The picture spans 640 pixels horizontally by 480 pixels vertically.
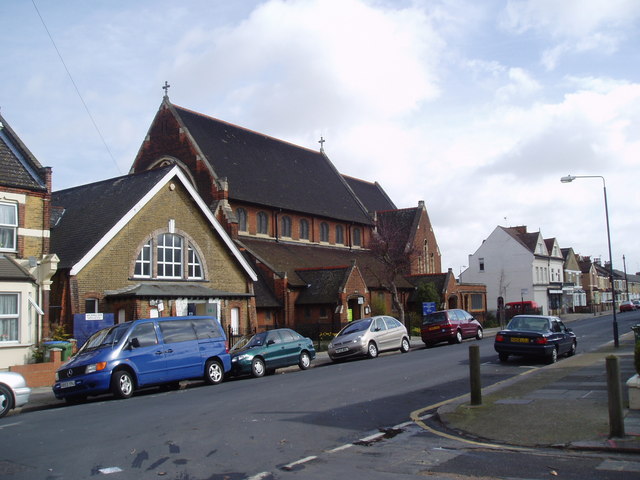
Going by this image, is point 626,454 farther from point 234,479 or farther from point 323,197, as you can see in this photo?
point 323,197

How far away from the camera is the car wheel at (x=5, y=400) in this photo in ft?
42.4

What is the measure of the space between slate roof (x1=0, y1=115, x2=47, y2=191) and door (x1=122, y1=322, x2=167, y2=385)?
26.5 feet

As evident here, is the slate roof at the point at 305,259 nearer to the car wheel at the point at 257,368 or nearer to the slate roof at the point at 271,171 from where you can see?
the slate roof at the point at 271,171

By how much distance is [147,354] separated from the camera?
16.1m

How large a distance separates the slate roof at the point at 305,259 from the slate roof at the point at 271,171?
2.51m

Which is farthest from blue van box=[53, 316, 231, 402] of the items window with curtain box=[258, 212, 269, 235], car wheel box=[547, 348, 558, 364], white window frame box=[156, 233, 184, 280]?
window with curtain box=[258, 212, 269, 235]

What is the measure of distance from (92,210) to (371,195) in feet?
115

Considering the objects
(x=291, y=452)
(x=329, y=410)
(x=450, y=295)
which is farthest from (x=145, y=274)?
(x=450, y=295)

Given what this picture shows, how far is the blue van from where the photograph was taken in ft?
49.6

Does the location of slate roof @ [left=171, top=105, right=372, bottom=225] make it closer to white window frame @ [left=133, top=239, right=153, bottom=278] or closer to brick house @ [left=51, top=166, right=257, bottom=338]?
brick house @ [left=51, top=166, right=257, bottom=338]

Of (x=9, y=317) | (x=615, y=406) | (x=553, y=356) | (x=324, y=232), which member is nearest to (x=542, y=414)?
(x=615, y=406)

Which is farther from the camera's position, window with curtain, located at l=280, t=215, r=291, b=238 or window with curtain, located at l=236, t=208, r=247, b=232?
window with curtain, located at l=280, t=215, r=291, b=238

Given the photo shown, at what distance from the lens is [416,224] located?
5444 centimetres

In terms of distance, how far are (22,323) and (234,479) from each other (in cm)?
1520
